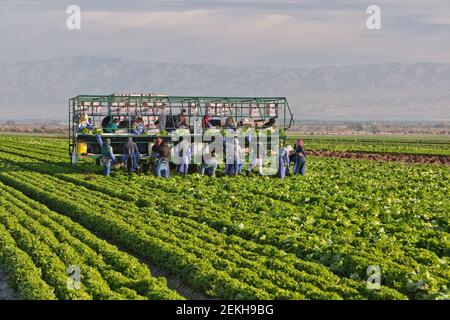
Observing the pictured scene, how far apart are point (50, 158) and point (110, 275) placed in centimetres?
3132

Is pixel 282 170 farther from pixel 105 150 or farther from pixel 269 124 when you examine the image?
pixel 105 150

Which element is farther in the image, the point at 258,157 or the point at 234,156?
the point at 258,157

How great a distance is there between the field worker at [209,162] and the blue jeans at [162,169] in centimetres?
150

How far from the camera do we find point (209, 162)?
3039 cm

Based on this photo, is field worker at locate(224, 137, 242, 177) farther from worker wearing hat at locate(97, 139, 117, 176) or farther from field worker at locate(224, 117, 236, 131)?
worker wearing hat at locate(97, 139, 117, 176)

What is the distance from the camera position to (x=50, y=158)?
43406 millimetres

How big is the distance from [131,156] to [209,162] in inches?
119

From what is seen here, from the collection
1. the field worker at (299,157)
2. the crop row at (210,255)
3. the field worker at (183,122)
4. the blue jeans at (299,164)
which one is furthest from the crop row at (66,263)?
the blue jeans at (299,164)

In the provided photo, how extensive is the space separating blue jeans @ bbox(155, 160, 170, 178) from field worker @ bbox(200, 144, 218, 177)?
150 cm

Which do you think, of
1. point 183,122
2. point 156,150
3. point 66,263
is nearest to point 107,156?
point 156,150

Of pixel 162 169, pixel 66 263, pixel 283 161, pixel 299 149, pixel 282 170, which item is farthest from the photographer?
pixel 283 161

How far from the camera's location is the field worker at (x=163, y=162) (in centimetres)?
2958
